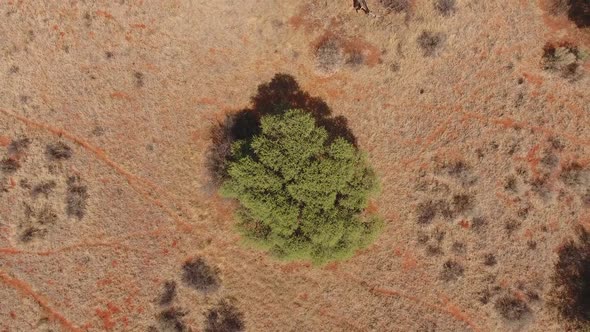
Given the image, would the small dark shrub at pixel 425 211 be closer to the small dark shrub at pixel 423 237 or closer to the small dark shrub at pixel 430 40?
the small dark shrub at pixel 423 237

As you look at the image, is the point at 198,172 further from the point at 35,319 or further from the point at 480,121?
the point at 480,121

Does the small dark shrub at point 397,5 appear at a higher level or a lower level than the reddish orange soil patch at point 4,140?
higher

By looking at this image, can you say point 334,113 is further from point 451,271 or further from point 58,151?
point 58,151

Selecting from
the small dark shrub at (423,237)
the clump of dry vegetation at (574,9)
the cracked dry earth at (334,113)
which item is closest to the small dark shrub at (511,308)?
the cracked dry earth at (334,113)

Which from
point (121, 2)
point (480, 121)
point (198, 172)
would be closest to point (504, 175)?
point (480, 121)

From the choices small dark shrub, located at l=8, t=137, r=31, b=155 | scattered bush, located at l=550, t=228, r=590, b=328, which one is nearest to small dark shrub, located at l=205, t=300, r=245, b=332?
small dark shrub, located at l=8, t=137, r=31, b=155

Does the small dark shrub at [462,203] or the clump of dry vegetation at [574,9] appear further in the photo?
the small dark shrub at [462,203]
